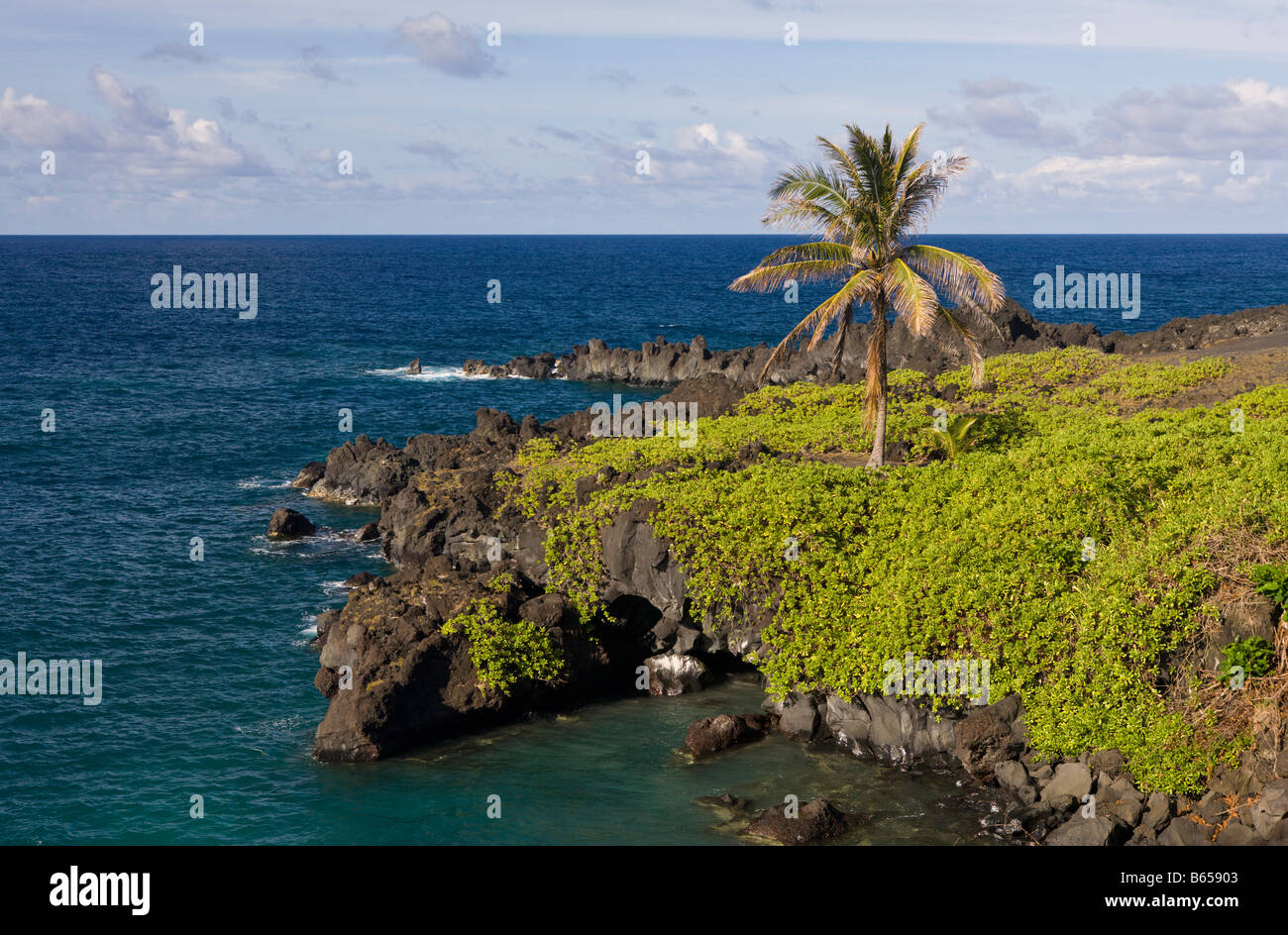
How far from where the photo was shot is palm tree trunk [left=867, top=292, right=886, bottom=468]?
33.9 meters

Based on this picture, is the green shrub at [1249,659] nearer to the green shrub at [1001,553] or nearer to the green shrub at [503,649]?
the green shrub at [1001,553]

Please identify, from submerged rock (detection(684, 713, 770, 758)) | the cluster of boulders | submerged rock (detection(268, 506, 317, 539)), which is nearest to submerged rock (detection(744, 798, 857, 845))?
the cluster of boulders

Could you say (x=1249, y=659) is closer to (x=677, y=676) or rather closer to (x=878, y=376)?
(x=878, y=376)

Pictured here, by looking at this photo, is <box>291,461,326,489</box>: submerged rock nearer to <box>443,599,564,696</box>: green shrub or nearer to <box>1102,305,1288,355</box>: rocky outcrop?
<box>443,599,564,696</box>: green shrub

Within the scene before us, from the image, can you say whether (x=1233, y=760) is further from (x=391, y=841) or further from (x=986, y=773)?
(x=391, y=841)

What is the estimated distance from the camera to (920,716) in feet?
89.7

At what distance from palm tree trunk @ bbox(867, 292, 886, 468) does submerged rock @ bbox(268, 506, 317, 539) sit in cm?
2632

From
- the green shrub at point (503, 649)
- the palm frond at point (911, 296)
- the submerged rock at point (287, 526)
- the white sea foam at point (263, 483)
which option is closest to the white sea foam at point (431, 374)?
the white sea foam at point (263, 483)

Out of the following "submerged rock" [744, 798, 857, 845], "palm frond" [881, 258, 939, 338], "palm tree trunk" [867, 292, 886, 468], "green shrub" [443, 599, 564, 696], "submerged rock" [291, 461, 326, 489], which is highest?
"palm frond" [881, 258, 939, 338]

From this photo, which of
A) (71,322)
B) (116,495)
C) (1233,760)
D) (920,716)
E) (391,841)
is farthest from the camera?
(71,322)

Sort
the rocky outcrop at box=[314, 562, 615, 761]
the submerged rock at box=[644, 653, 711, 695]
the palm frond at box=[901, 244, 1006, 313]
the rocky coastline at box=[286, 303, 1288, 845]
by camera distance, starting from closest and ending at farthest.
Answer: the rocky coastline at box=[286, 303, 1288, 845]
the rocky outcrop at box=[314, 562, 615, 761]
the palm frond at box=[901, 244, 1006, 313]
the submerged rock at box=[644, 653, 711, 695]

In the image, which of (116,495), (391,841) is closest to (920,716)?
(391,841)

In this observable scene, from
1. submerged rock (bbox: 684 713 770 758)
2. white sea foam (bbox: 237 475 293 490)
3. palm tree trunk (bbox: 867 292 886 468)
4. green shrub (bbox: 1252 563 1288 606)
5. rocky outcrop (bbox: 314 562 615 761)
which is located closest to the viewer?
green shrub (bbox: 1252 563 1288 606)

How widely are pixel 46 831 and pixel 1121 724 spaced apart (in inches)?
965
